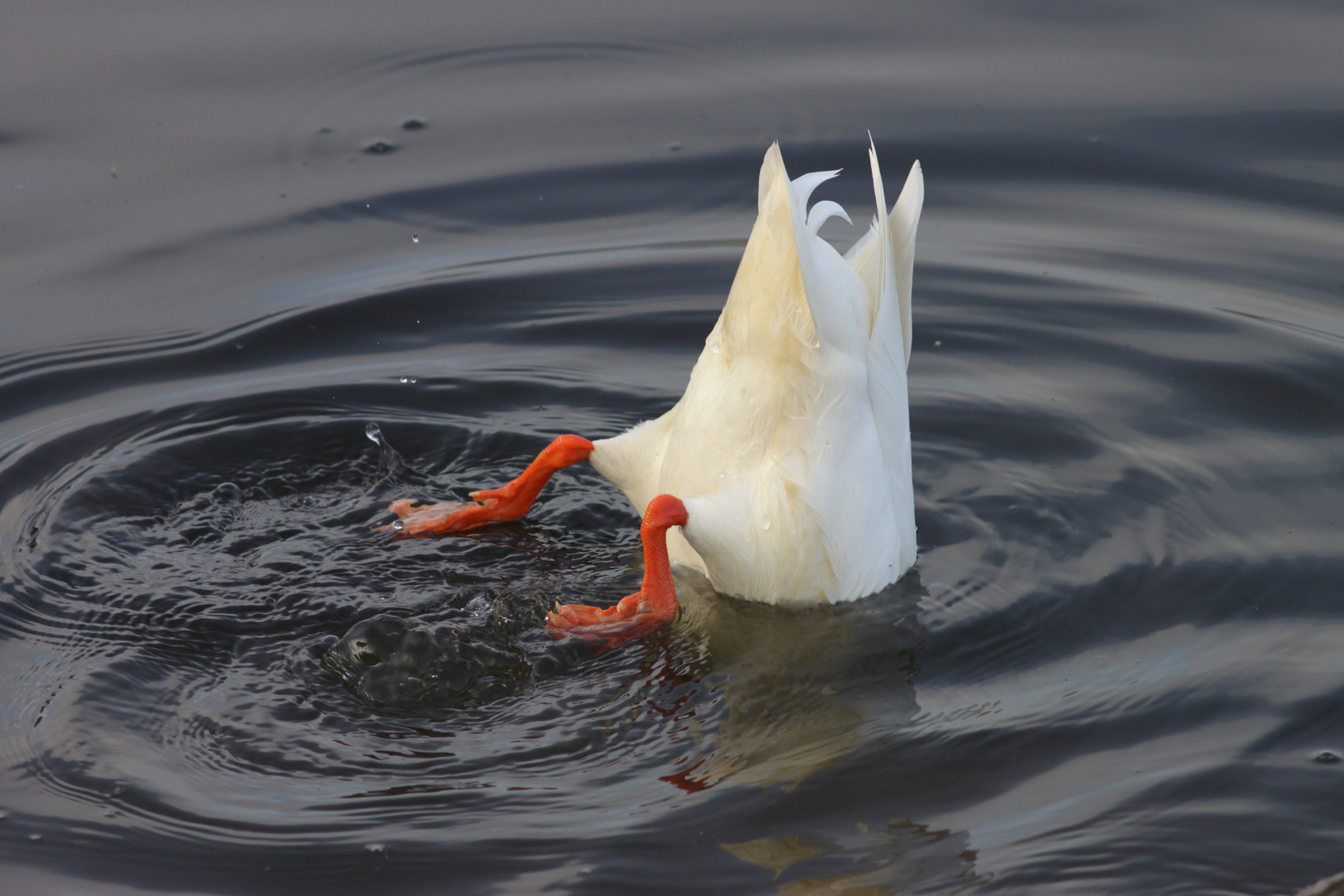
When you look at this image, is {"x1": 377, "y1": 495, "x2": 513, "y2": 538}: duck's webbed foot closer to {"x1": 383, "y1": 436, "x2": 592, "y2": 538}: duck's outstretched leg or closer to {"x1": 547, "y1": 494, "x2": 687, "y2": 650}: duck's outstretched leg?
{"x1": 383, "y1": 436, "x2": 592, "y2": 538}: duck's outstretched leg

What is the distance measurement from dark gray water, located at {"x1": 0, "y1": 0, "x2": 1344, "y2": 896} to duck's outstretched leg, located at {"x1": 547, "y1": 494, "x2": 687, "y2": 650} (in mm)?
73

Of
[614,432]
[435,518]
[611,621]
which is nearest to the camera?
[611,621]

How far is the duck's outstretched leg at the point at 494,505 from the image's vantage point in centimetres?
441

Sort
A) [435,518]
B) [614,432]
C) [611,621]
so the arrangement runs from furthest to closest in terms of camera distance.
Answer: [614,432], [435,518], [611,621]

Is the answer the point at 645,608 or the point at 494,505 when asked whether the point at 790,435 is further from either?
the point at 494,505

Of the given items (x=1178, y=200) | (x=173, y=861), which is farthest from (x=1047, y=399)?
(x=173, y=861)

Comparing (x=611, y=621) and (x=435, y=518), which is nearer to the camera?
(x=611, y=621)

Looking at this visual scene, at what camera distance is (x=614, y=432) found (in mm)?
5121

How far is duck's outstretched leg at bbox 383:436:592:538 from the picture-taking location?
14.5 feet

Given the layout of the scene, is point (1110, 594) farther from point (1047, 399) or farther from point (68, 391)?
point (68, 391)

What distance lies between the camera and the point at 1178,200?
6.72 meters

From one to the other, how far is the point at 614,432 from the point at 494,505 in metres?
0.77

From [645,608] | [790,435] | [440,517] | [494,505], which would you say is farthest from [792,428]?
[440,517]

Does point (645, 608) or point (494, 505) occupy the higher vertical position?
point (494, 505)
